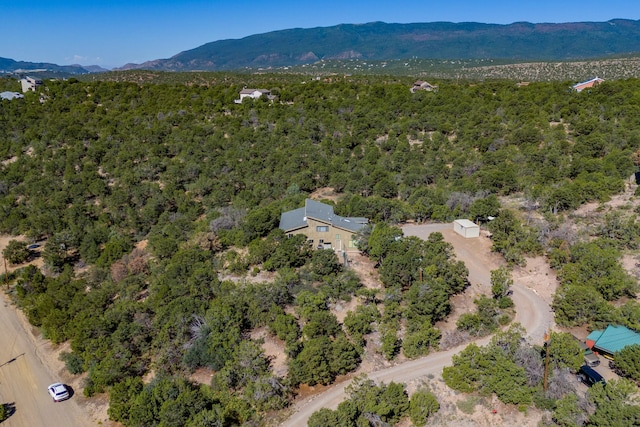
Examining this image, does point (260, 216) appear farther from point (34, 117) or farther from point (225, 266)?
point (34, 117)

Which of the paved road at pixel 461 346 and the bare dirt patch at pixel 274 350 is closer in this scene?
the paved road at pixel 461 346

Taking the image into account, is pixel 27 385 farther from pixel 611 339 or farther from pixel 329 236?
pixel 611 339

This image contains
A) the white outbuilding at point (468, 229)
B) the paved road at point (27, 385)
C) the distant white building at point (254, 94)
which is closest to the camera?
the paved road at point (27, 385)

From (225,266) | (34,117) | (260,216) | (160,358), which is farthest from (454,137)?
(34,117)

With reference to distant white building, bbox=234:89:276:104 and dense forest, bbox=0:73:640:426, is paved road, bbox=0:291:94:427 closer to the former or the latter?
dense forest, bbox=0:73:640:426

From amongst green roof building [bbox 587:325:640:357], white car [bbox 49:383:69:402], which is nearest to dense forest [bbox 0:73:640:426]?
green roof building [bbox 587:325:640:357]

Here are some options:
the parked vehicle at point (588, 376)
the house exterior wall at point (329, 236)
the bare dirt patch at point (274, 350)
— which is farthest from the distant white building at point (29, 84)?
the parked vehicle at point (588, 376)

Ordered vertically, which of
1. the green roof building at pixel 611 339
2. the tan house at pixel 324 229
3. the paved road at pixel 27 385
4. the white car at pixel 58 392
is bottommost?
the paved road at pixel 27 385

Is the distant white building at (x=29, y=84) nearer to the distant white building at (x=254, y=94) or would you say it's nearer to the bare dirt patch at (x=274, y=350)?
the distant white building at (x=254, y=94)
